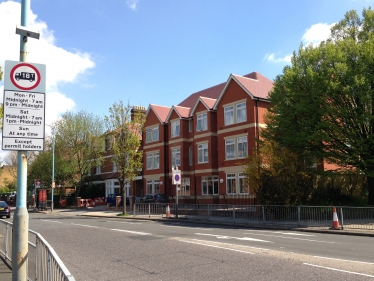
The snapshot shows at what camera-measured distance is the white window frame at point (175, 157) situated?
40.9 meters

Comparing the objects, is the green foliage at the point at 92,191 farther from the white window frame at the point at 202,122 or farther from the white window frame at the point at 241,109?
the white window frame at the point at 241,109

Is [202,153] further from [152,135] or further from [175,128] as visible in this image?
[152,135]

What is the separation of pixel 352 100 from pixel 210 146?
53.4 feet

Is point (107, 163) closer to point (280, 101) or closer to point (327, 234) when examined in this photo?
point (280, 101)

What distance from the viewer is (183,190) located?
4044 cm

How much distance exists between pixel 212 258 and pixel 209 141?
27.6m

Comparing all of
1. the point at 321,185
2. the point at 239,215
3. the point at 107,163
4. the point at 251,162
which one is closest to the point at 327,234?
the point at 239,215

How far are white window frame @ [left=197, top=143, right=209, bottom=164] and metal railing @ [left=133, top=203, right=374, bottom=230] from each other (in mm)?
10171

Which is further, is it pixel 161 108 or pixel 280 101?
pixel 161 108

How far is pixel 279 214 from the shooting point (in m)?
21.7

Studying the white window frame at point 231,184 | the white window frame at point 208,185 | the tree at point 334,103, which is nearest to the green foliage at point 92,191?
the white window frame at point 208,185

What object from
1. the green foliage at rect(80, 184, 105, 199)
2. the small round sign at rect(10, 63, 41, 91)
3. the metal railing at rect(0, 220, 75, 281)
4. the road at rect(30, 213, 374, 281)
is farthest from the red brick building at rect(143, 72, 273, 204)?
the small round sign at rect(10, 63, 41, 91)

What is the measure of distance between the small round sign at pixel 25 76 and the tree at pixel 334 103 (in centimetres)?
2093

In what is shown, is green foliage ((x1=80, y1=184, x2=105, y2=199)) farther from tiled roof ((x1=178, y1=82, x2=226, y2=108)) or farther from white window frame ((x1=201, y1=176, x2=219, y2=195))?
white window frame ((x1=201, y1=176, x2=219, y2=195))
